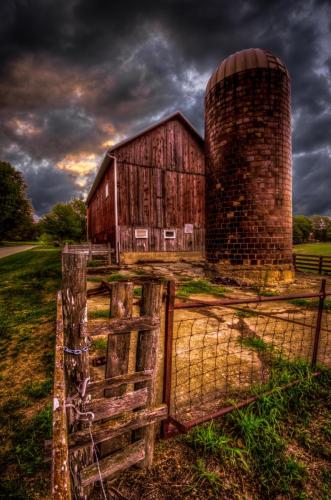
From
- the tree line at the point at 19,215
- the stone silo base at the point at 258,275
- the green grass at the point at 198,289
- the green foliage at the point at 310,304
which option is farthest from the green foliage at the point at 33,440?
the tree line at the point at 19,215

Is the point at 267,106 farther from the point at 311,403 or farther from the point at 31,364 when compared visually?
the point at 31,364

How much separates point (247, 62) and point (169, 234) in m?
10.5

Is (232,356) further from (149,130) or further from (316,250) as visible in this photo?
(316,250)

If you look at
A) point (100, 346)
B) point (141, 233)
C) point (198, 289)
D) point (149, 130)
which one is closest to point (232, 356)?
point (100, 346)

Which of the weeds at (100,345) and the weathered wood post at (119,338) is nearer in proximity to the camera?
the weathered wood post at (119,338)

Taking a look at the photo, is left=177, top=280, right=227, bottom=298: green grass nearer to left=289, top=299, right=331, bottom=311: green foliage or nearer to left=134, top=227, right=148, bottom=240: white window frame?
left=289, top=299, right=331, bottom=311: green foliage

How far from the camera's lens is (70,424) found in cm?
181

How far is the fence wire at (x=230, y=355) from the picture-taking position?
2.91 m

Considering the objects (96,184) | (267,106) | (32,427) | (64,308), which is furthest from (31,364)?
(96,184)

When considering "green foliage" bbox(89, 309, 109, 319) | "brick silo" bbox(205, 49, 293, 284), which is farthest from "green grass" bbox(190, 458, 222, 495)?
"brick silo" bbox(205, 49, 293, 284)

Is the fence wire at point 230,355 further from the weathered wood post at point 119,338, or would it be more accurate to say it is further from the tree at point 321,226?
the tree at point 321,226

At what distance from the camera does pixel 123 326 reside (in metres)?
1.96

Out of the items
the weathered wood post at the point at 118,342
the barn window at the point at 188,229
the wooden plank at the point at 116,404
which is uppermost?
the barn window at the point at 188,229

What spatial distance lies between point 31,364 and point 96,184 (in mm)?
21078
